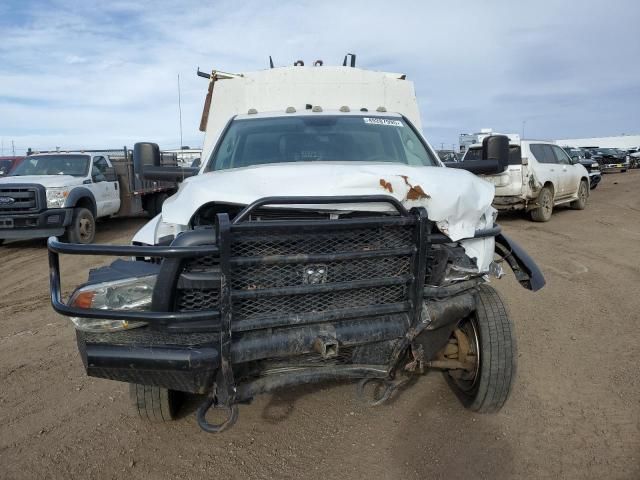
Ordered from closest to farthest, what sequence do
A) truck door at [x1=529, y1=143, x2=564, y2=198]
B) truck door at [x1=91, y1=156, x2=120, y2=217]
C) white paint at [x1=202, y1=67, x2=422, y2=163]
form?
1. white paint at [x1=202, y1=67, x2=422, y2=163]
2. truck door at [x1=91, y1=156, x2=120, y2=217]
3. truck door at [x1=529, y1=143, x2=564, y2=198]

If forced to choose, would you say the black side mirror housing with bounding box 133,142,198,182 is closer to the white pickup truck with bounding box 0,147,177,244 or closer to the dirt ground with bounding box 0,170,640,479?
the dirt ground with bounding box 0,170,640,479

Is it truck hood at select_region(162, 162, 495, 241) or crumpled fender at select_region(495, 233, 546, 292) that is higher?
truck hood at select_region(162, 162, 495, 241)

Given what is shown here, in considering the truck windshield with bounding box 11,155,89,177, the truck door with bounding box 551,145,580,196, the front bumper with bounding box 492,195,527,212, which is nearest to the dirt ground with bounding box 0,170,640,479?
the truck windshield with bounding box 11,155,89,177

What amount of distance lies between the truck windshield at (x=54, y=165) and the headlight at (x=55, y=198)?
3.52 feet

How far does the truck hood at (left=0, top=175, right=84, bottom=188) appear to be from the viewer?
946 cm

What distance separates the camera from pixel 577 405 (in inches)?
127

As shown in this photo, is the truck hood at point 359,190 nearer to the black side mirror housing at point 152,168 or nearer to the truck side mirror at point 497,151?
the black side mirror housing at point 152,168

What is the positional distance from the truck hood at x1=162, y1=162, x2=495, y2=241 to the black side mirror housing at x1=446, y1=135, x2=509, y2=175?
138cm

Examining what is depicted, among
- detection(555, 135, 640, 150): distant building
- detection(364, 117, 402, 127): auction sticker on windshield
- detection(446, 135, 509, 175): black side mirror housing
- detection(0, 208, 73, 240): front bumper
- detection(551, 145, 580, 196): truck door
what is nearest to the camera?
detection(446, 135, 509, 175): black side mirror housing

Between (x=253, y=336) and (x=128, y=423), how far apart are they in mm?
1440

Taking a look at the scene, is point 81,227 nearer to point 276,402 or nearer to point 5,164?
point 5,164

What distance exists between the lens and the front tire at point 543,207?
11.6 m

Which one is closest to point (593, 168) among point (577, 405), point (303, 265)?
point (577, 405)

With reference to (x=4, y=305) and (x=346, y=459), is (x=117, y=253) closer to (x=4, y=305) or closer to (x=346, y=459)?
Answer: (x=346, y=459)
